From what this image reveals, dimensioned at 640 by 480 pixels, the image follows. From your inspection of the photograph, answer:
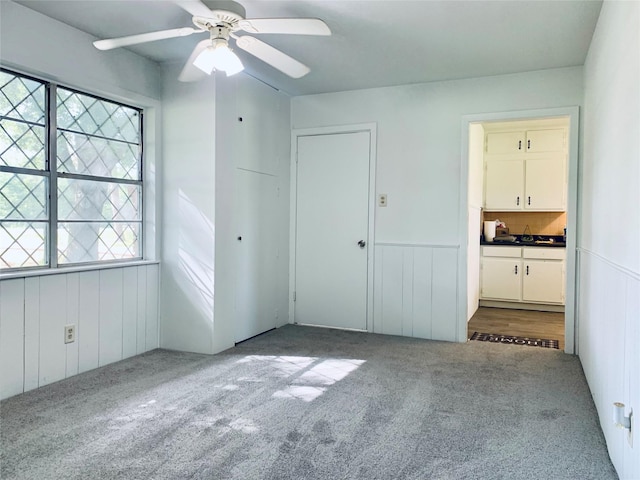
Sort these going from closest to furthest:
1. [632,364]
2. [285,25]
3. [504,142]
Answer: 1. [632,364]
2. [285,25]
3. [504,142]

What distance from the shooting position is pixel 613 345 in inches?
83.0

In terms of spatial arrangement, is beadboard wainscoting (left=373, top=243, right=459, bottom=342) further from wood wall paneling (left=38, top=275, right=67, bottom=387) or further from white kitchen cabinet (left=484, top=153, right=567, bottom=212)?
wood wall paneling (left=38, top=275, right=67, bottom=387)

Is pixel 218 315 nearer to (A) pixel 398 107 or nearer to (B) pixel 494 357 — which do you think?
(B) pixel 494 357

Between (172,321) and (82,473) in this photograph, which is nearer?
(82,473)

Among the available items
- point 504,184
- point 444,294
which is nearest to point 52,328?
point 444,294

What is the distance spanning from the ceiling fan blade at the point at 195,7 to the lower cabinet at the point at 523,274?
4795mm

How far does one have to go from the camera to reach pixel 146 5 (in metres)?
2.67

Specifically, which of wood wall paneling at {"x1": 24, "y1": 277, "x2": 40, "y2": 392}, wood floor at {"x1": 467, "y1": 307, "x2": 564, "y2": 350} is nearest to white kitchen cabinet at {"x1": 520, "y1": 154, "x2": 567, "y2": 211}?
wood floor at {"x1": 467, "y1": 307, "x2": 564, "y2": 350}

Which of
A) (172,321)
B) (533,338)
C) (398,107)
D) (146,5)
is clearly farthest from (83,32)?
(533,338)

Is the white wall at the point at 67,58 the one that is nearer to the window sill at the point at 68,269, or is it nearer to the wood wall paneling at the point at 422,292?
the window sill at the point at 68,269

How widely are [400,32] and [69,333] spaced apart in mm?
3026

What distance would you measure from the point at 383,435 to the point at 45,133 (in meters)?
2.79

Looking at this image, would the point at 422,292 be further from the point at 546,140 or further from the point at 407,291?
the point at 546,140

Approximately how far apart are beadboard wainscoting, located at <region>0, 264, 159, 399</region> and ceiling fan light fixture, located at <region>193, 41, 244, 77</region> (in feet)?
5.56
